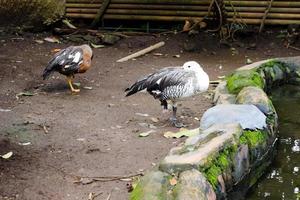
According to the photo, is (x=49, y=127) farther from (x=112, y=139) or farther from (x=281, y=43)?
(x=281, y=43)

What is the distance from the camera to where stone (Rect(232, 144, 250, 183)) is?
198 inches

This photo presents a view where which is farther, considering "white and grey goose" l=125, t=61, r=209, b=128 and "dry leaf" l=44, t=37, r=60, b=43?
"dry leaf" l=44, t=37, r=60, b=43

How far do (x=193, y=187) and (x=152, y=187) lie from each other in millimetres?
290

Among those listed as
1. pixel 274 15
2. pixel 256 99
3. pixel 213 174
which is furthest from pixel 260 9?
pixel 213 174

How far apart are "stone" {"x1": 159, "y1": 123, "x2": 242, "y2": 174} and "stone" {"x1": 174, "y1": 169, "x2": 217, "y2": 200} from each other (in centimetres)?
10

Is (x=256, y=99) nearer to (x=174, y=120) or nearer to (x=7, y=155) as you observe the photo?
(x=174, y=120)

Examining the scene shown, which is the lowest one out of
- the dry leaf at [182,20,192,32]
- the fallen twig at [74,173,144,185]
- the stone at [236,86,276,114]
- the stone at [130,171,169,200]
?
the dry leaf at [182,20,192,32]

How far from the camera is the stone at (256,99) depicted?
618 centimetres

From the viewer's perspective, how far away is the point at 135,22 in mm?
12828

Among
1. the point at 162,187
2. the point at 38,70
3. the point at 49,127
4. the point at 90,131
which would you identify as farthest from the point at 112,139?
the point at 38,70

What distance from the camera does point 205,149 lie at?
4.57 meters

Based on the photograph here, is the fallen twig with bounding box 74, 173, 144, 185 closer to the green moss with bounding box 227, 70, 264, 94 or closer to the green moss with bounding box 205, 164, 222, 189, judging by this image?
the green moss with bounding box 205, 164, 222, 189

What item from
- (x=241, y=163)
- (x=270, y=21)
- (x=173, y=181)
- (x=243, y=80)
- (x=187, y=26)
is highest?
(x=173, y=181)

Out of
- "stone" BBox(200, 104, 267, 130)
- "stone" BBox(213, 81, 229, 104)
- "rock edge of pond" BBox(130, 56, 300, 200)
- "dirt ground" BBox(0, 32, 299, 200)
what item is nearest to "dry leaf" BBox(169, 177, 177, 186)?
"rock edge of pond" BBox(130, 56, 300, 200)
